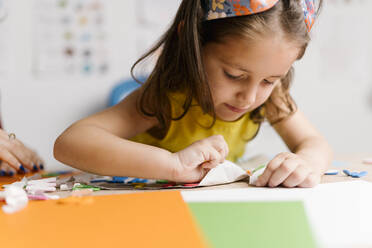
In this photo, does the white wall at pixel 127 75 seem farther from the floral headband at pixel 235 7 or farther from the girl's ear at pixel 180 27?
the floral headband at pixel 235 7

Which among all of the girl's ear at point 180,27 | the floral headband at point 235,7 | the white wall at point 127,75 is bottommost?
the white wall at point 127,75

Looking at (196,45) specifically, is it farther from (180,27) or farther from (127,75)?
(127,75)

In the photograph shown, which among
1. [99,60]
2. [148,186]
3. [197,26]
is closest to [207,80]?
[197,26]

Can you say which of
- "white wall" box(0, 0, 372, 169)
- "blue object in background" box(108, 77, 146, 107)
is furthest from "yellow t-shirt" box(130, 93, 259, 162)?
"white wall" box(0, 0, 372, 169)

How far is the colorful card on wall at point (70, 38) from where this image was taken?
170 centimetres

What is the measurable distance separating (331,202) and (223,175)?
0.19 metres

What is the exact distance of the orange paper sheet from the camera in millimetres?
395

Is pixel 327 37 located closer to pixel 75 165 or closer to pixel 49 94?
pixel 49 94

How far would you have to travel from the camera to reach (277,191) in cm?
59

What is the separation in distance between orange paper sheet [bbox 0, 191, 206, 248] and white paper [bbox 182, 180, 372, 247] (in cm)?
6

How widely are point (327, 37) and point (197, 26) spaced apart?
156cm

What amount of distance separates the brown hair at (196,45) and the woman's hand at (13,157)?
0.92ft

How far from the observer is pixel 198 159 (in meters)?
0.64

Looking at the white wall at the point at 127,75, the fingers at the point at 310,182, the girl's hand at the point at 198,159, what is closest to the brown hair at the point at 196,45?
the girl's hand at the point at 198,159
